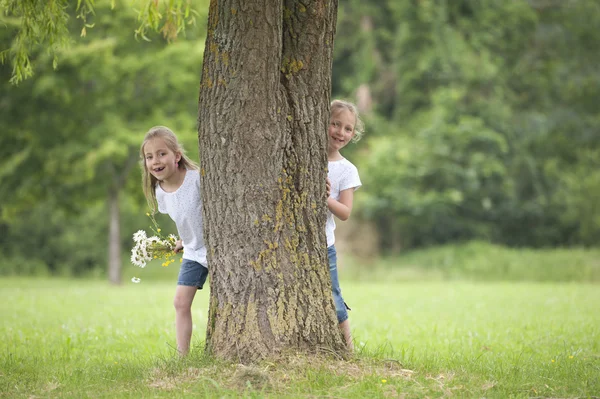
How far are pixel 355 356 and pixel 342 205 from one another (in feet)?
3.77

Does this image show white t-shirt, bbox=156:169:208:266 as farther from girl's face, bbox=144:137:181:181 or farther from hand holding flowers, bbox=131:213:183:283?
hand holding flowers, bbox=131:213:183:283

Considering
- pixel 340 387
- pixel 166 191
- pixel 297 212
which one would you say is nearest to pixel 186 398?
pixel 340 387

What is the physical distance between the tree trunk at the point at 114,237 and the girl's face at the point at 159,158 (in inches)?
621

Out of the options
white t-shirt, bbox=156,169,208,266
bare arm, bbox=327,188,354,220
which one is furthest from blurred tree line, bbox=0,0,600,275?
bare arm, bbox=327,188,354,220

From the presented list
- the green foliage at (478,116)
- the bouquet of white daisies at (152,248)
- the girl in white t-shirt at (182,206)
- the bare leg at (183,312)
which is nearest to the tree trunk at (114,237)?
the green foliage at (478,116)

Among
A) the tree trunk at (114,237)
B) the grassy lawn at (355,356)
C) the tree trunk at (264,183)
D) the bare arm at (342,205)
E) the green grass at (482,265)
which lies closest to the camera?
the grassy lawn at (355,356)

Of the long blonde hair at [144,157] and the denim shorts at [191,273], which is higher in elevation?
the long blonde hair at [144,157]

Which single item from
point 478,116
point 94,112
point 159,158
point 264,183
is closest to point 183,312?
point 159,158

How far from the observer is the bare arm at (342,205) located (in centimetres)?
561

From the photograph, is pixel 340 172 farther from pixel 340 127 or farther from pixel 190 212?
pixel 190 212

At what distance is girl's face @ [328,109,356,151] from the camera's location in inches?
229

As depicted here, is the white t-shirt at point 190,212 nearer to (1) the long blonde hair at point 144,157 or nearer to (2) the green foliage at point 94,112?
(1) the long blonde hair at point 144,157

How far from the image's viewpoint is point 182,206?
568 cm

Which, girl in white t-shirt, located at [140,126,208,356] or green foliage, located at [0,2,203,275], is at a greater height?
green foliage, located at [0,2,203,275]
